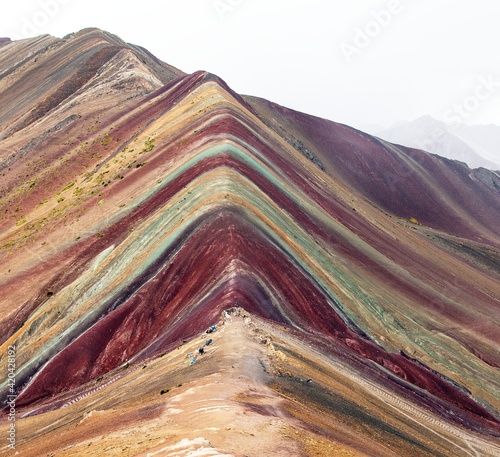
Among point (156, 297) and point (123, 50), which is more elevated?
point (123, 50)

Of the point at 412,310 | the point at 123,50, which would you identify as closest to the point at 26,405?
the point at 412,310

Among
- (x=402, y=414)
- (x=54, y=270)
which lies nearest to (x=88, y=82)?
(x=54, y=270)

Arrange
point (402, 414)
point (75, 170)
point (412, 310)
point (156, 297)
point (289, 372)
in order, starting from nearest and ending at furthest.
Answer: point (289, 372) → point (402, 414) → point (156, 297) → point (412, 310) → point (75, 170)

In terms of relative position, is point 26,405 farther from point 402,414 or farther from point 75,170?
point 75,170

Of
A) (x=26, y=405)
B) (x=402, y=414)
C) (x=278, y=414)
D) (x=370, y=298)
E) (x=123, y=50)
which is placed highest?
(x=123, y=50)

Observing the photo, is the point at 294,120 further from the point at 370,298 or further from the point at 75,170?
the point at 370,298

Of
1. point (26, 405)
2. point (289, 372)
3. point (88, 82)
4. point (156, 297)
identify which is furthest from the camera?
point (88, 82)

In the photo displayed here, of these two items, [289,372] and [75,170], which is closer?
Answer: [289,372]
